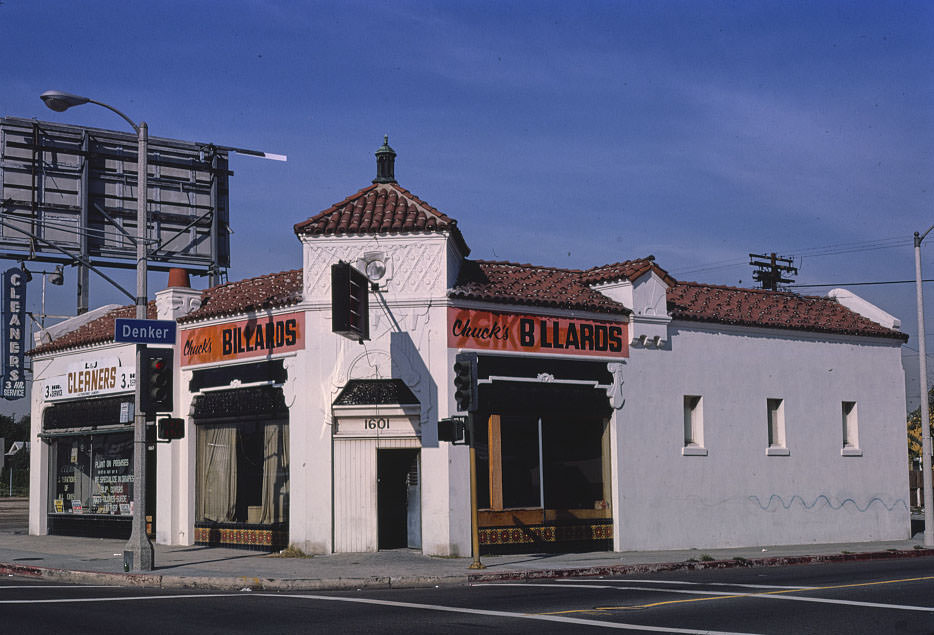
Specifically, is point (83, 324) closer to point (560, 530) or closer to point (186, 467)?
point (186, 467)

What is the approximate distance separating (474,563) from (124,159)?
25.5 metres

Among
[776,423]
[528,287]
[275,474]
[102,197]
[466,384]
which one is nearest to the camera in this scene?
[466,384]

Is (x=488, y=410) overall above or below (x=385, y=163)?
below

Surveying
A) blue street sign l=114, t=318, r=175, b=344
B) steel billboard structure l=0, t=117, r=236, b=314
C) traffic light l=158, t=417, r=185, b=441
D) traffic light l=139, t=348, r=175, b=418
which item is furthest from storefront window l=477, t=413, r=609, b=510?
steel billboard structure l=0, t=117, r=236, b=314

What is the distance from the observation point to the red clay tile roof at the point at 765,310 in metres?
26.2

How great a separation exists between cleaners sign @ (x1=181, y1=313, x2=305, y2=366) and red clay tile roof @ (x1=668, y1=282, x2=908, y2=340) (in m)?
9.47

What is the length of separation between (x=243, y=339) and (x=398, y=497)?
5.54m

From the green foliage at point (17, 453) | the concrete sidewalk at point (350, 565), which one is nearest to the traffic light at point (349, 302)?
the concrete sidewalk at point (350, 565)

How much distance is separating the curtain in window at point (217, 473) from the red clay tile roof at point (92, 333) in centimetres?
432

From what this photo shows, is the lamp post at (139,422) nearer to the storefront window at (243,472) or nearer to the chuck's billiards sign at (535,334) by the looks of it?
the storefront window at (243,472)

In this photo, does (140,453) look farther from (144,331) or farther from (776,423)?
(776,423)

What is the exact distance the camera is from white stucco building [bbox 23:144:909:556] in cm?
2186

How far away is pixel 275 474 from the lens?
23.2m

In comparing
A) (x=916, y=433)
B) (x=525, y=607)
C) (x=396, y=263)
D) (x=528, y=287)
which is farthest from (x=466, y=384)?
(x=916, y=433)
